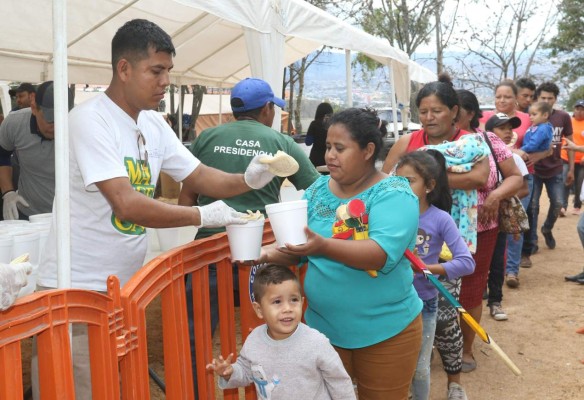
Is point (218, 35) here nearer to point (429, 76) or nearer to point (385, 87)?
point (429, 76)

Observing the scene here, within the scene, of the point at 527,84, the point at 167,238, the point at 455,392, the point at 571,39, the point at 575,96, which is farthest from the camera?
the point at 575,96

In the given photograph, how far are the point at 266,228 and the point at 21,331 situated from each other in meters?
1.93

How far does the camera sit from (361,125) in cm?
274

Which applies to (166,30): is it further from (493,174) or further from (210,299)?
(210,299)

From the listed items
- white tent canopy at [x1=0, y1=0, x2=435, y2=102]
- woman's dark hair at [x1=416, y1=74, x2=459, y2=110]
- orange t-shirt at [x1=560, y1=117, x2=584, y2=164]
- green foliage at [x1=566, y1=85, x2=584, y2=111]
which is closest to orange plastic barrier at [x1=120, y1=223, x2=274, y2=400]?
woman's dark hair at [x1=416, y1=74, x2=459, y2=110]

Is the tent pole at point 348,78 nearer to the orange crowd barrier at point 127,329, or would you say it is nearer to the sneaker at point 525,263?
the sneaker at point 525,263

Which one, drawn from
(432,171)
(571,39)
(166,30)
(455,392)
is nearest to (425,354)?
(455,392)

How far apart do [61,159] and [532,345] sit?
459 cm

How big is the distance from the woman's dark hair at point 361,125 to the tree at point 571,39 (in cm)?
3163

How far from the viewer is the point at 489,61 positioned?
26516mm

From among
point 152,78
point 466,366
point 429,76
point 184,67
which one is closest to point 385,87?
point 429,76

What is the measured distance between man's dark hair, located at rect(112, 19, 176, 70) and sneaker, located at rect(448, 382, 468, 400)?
2.79m

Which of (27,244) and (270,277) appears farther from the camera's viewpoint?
(27,244)

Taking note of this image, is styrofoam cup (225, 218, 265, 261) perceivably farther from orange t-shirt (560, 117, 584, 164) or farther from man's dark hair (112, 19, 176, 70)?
orange t-shirt (560, 117, 584, 164)
